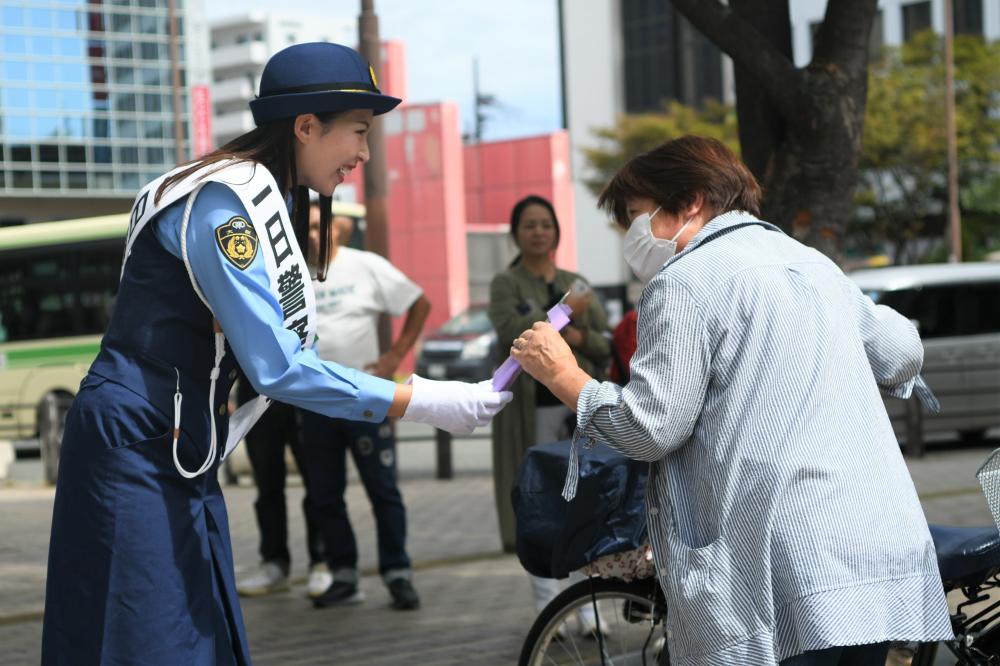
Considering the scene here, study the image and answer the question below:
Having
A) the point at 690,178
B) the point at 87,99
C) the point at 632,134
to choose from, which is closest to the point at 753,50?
the point at 690,178

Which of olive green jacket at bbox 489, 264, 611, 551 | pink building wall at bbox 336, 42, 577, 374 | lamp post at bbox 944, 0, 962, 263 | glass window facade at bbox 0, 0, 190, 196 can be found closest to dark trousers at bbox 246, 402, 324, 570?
olive green jacket at bbox 489, 264, 611, 551

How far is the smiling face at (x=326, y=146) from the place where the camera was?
3.04 meters

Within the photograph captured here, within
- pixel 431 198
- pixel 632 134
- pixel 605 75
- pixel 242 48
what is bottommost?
pixel 431 198

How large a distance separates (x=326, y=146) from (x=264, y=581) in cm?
485

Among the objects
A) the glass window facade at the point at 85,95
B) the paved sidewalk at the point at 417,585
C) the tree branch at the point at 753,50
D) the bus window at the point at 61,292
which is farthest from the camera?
the glass window facade at the point at 85,95

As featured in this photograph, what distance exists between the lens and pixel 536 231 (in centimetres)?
682

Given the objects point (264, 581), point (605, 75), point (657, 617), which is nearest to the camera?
point (657, 617)

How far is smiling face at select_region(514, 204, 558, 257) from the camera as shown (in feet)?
22.4

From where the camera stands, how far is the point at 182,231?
2756mm

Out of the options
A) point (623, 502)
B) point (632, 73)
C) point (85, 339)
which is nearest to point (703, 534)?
point (623, 502)

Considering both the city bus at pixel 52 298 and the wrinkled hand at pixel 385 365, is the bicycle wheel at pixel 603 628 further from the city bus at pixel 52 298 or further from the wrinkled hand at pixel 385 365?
the city bus at pixel 52 298

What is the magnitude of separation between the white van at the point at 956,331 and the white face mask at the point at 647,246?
41.0ft

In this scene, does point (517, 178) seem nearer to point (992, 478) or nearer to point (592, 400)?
point (992, 478)

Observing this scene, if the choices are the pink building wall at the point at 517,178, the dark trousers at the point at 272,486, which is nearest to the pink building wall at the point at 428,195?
the pink building wall at the point at 517,178
